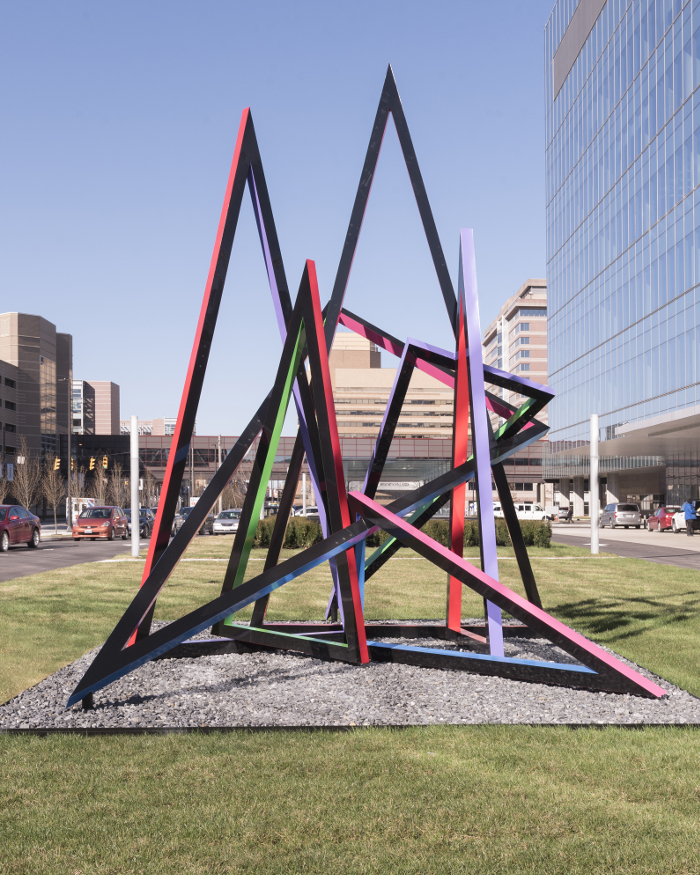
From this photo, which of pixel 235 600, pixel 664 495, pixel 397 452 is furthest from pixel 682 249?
pixel 235 600

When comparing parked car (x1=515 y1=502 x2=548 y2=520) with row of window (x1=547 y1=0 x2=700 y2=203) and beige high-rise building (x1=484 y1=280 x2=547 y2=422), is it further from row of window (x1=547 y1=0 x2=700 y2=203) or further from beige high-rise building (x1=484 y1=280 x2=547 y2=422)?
beige high-rise building (x1=484 y1=280 x2=547 y2=422)

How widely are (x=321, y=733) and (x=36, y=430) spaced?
331 ft

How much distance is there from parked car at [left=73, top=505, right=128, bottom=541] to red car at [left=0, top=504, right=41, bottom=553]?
483 cm

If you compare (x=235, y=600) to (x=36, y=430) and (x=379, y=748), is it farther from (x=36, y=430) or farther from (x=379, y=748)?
(x=36, y=430)

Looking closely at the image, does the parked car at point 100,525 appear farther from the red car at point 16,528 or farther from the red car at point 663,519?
the red car at point 663,519

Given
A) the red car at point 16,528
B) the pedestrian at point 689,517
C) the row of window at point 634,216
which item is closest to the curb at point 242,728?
the red car at point 16,528

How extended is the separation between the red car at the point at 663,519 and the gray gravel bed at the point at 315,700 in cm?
3820

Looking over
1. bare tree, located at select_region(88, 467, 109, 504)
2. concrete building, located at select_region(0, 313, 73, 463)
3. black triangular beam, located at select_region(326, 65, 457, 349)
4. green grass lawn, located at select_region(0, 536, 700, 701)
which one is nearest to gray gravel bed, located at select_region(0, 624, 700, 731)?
green grass lawn, located at select_region(0, 536, 700, 701)

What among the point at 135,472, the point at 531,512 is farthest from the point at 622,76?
the point at 135,472

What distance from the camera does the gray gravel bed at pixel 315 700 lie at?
19.1 ft

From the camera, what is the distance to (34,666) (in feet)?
25.4

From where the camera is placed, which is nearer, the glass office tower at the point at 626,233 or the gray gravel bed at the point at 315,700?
the gray gravel bed at the point at 315,700

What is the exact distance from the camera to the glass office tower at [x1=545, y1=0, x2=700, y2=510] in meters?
44.8

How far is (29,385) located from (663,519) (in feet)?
260
